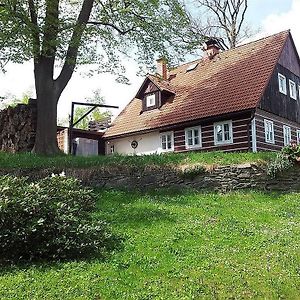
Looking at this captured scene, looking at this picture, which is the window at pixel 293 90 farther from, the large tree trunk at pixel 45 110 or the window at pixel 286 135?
the large tree trunk at pixel 45 110

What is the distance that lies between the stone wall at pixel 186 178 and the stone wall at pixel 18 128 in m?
4.33

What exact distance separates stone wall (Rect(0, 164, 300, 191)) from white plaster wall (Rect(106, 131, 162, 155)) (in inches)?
419

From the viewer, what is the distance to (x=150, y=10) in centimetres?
1912

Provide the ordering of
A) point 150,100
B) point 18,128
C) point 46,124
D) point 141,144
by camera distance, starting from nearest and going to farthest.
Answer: point 46,124, point 18,128, point 141,144, point 150,100

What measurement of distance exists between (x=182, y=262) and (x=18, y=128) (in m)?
12.5

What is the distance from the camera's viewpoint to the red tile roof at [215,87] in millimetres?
21486

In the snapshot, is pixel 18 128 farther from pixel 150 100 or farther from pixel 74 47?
pixel 150 100

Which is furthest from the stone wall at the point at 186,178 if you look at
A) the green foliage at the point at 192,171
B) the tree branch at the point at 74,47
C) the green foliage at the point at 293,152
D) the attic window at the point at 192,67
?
the attic window at the point at 192,67

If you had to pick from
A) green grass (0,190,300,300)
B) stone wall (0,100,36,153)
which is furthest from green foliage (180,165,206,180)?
stone wall (0,100,36,153)

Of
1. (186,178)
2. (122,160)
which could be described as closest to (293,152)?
(186,178)

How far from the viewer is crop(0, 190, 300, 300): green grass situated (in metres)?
6.25

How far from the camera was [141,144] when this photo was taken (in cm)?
2619

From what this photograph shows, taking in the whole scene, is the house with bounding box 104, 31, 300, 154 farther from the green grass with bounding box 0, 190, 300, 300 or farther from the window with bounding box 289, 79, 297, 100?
the green grass with bounding box 0, 190, 300, 300

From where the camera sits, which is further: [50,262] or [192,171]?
[192,171]
